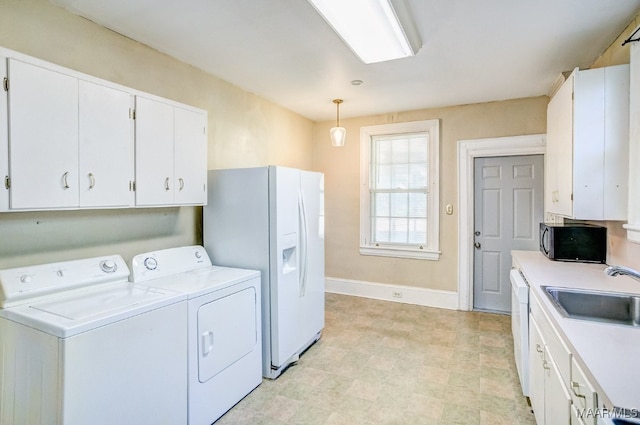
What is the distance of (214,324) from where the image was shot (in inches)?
87.8

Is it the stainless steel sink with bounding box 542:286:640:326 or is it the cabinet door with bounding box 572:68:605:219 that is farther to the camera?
the cabinet door with bounding box 572:68:605:219

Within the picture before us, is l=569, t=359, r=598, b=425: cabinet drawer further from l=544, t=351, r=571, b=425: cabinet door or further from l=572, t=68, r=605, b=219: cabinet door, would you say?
l=572, t=68, r=605, b=219: cabinet door

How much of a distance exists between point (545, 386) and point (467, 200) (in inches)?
109

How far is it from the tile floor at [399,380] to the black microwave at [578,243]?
3.30 feet

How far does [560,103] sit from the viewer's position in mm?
2703

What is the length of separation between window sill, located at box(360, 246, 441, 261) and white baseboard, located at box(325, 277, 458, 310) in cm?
41

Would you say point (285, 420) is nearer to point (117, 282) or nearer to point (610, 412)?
point (117, 282)

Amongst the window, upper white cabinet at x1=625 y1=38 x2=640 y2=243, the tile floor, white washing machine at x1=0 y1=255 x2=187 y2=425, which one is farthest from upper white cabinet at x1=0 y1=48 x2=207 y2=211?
upper white cabinet at x1=625 y1=38 x2=640 y2=243

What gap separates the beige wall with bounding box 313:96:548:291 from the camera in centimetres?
406

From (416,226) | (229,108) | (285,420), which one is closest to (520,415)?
(285,420)

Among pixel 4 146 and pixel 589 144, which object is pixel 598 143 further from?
pixel 4 146

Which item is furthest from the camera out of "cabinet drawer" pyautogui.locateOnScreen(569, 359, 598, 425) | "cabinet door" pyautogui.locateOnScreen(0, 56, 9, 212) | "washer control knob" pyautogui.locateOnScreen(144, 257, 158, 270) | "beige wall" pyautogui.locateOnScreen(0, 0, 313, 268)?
"washer control knob" pyautogui.locateOnScreen(144, 257, 158, 270)

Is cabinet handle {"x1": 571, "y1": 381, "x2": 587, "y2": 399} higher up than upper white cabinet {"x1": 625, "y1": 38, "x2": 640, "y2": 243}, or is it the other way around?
upper white cabinet {"x1": 625, "y1": 38, "x2": 640, "y2": 243}

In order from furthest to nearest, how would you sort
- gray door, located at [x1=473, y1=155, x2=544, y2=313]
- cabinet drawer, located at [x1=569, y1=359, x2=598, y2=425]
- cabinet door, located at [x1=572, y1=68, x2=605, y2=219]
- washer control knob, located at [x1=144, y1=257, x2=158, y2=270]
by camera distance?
gray door, located at [x1=473, y1=155, x2=544, y2=313]
washer control knob, located at [x1=144, y1=257, x2=158, y2=270]
cabinet door, located at [x1=572, y1=68, x2=605, y2=219]
cabinet drawer, located at [x1=569, y1=359, x2=598, y2=425]
